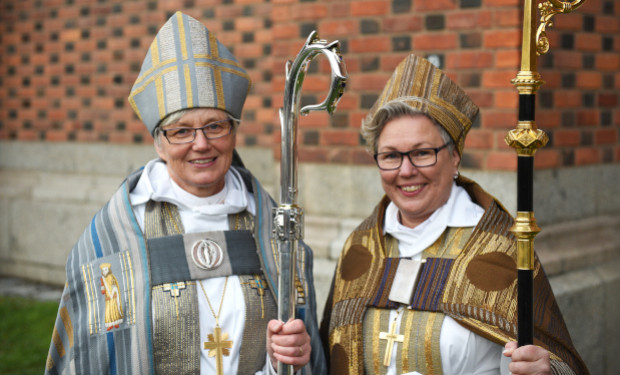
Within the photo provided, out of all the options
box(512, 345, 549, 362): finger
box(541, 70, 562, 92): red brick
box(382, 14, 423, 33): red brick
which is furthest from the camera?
box(382, 14, 423, 33): red brick

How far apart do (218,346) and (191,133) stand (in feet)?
2.59

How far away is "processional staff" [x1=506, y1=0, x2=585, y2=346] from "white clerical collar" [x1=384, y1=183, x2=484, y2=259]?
776 millimetres

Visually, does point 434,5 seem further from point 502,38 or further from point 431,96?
point 431,96

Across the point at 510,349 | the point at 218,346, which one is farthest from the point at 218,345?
the point at 510,349

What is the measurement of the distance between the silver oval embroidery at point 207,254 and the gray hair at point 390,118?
711 mm

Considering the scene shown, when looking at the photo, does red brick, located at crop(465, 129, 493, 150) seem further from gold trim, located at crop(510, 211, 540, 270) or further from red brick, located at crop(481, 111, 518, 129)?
gold trim, located at crop(510, 211, 540, 270)

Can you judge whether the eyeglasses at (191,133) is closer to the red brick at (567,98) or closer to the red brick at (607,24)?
the red brick at (567,98)

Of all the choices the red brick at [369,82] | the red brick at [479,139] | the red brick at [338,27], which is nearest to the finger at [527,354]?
the red brick at [479,139]

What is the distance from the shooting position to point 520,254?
2.14 meters

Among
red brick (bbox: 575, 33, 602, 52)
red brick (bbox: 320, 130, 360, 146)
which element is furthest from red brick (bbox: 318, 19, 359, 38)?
red brick (bbox: 575, 33, 602, 52)

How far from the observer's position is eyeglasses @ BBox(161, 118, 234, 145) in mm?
3010

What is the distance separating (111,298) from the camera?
293 centimetres

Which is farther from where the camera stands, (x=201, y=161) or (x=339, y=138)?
(x=339, y=138)

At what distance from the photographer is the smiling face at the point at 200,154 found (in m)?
2.99
